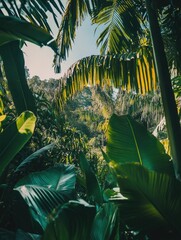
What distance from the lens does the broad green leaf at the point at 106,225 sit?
1.21 meters

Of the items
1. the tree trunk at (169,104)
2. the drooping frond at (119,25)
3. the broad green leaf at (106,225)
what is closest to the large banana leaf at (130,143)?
the tree trunk at (169,104)

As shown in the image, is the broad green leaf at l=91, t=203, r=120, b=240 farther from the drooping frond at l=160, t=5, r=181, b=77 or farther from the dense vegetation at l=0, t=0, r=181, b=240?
the drooping frond at l=160, t=5, r=181, b=77

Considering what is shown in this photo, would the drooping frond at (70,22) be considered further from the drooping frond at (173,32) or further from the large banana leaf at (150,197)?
the large banana leaf at (150,197)

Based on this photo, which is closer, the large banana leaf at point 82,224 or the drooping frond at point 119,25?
the large banana leaf at point 82,224

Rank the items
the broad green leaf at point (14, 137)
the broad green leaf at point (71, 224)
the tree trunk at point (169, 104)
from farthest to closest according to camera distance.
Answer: the broad green leaf at point (14, 137), the tree trunk at point (169, 104), the broad green leaf at point (71, 224)

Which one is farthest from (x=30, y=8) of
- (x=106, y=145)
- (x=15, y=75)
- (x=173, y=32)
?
(x=173, y=32)

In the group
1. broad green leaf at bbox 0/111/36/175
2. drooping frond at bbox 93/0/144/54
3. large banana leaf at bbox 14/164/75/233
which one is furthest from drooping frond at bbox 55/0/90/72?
large banana leaf at bbox 14/164/75/233

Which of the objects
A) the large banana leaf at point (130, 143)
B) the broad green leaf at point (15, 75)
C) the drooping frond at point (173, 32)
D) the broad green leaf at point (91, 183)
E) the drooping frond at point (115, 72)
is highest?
the drooping frond at point (173, 32)

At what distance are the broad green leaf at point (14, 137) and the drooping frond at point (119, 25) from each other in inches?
92.9

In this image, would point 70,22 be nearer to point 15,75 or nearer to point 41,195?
point 15,75

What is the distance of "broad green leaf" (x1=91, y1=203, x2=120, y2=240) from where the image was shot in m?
1.21

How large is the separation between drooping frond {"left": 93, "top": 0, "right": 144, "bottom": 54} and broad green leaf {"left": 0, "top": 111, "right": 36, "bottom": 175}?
236cm

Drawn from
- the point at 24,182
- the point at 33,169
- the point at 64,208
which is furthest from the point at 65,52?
the point at 64,208

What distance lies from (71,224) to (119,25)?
11.6 feet
